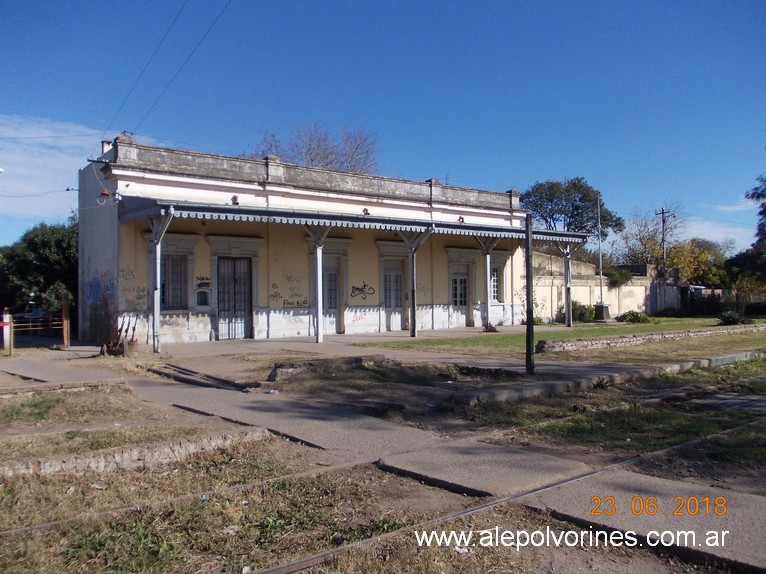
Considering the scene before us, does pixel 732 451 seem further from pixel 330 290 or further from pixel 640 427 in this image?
pixel 330 290

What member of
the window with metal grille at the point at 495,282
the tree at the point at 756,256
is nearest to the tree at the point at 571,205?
the tree at the point at 756,256

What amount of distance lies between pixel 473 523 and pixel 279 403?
5.15 meters

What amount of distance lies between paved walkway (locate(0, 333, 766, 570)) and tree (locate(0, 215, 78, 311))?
13.8m

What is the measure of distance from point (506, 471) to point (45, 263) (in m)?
23.0

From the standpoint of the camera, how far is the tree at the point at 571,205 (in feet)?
180

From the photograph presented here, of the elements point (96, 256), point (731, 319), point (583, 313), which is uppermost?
point (96, 256)

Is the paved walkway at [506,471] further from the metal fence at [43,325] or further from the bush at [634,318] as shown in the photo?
the bush at [634,318]

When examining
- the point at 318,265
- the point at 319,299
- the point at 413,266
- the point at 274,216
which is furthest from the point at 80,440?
the point at 413,266

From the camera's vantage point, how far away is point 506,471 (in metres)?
5.67

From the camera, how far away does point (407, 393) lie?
9914 mm

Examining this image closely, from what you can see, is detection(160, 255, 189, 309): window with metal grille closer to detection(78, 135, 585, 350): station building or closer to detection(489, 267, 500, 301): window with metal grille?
detection(78, 135, 585, 350): station building

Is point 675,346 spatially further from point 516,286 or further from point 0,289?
→ point 0,289

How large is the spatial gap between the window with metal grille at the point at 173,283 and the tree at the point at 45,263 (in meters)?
5.85

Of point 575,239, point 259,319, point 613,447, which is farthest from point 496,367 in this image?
point 575,239
